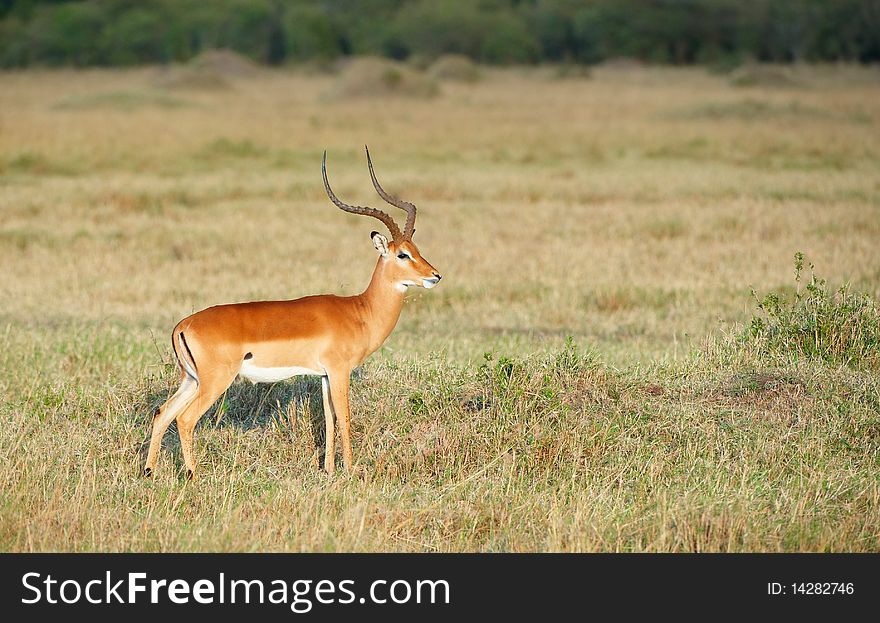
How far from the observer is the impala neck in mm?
6551

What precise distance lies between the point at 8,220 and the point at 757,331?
12.2 metres

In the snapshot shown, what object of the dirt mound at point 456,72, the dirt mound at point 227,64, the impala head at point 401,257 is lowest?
the dirt mound at point 227,64

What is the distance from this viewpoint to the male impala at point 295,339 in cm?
621

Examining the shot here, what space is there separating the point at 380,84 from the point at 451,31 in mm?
41147

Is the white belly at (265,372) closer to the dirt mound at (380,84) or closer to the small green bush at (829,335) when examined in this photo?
the small green bush at (829,335)

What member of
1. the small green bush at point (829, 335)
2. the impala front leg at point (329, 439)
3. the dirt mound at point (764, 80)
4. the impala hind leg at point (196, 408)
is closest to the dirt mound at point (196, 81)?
the dirt mound at point (764, 80)

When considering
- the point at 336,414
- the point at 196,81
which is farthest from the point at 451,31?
the point at 336,414

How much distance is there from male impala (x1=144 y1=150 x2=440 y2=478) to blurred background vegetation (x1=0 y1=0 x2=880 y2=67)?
7466cm

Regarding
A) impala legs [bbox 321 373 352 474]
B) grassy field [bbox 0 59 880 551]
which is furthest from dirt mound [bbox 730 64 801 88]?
impala legs [bbox 321 373 352 474]

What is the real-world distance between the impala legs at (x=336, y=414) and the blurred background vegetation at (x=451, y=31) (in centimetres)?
7474

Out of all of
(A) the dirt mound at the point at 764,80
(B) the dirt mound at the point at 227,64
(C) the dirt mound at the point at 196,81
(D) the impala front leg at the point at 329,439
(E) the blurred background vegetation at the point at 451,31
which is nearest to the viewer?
(D) the impala front leg at the point at 329,439

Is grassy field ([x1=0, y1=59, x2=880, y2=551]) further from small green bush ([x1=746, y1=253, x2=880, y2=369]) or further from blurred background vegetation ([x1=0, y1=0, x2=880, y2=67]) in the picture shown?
blurred background vegetation ([x1=0, y1=0, x2=880, y2=67])

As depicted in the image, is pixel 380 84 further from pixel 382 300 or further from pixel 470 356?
pixel 382 300

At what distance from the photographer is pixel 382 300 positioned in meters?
6.57
